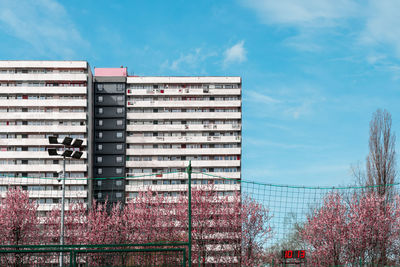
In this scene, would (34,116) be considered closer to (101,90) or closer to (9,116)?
(9,116)

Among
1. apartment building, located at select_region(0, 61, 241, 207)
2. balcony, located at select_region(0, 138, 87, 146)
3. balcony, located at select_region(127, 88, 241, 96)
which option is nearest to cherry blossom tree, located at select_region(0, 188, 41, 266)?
balcony, located at select_region(0, 138, 87, 146)

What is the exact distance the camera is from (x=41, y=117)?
70062 mm

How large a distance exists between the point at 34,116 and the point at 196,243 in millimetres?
47762

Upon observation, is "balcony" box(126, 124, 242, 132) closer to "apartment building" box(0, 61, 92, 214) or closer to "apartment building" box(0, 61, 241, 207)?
"apartment building" box(0, 61, 241, 207)

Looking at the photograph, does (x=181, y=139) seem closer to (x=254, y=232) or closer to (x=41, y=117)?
(x=41, y=117)

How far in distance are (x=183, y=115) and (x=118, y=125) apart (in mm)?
10337

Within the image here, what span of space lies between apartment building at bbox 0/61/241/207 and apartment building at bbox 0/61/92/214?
0.48 ft

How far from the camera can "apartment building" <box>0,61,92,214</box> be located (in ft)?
227

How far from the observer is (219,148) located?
242 feet

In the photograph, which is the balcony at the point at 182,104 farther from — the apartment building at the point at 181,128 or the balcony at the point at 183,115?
the balcony at the point at 183,115

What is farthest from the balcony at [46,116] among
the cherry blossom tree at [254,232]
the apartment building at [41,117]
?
the cherry blossom tree at [254,232]

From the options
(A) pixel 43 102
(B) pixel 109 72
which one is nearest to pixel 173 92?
(B) pixel 109 72

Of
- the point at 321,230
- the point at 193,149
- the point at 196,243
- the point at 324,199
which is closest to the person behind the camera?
the point at 196,243

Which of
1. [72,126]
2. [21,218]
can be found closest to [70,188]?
[72,126]
